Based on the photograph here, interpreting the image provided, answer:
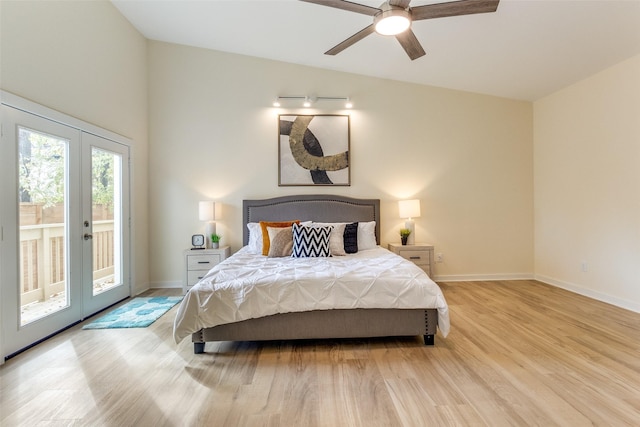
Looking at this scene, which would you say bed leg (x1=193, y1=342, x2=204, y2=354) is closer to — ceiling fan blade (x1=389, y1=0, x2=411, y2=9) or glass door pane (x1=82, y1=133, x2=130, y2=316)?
glass door pane (x1=82, y1=133, x2=130, y2=316)

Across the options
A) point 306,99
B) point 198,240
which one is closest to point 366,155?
point 306,99

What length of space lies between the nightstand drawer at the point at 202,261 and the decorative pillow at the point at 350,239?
174 centimetres

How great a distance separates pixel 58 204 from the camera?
2.86 m

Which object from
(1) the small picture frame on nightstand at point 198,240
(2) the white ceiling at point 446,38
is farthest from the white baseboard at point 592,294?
(1) the small picture frame on nightstand at point 198,240

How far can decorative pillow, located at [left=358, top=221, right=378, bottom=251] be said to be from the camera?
13.0 ft

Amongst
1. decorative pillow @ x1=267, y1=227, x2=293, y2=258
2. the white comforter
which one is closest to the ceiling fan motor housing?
the white comforter

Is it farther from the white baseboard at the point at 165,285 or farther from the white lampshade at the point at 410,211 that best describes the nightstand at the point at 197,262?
the white lampshade at the point at 410,211

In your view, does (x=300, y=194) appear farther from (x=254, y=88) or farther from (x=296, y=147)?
(x=254, y=88)

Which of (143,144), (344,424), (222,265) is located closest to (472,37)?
(222,265)

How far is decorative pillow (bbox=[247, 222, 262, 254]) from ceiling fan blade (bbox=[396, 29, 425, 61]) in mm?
2618

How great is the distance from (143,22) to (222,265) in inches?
136

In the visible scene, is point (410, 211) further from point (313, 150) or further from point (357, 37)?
point (357, 37)

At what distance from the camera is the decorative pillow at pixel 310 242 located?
3422 mm

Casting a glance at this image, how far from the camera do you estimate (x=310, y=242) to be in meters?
3.45
